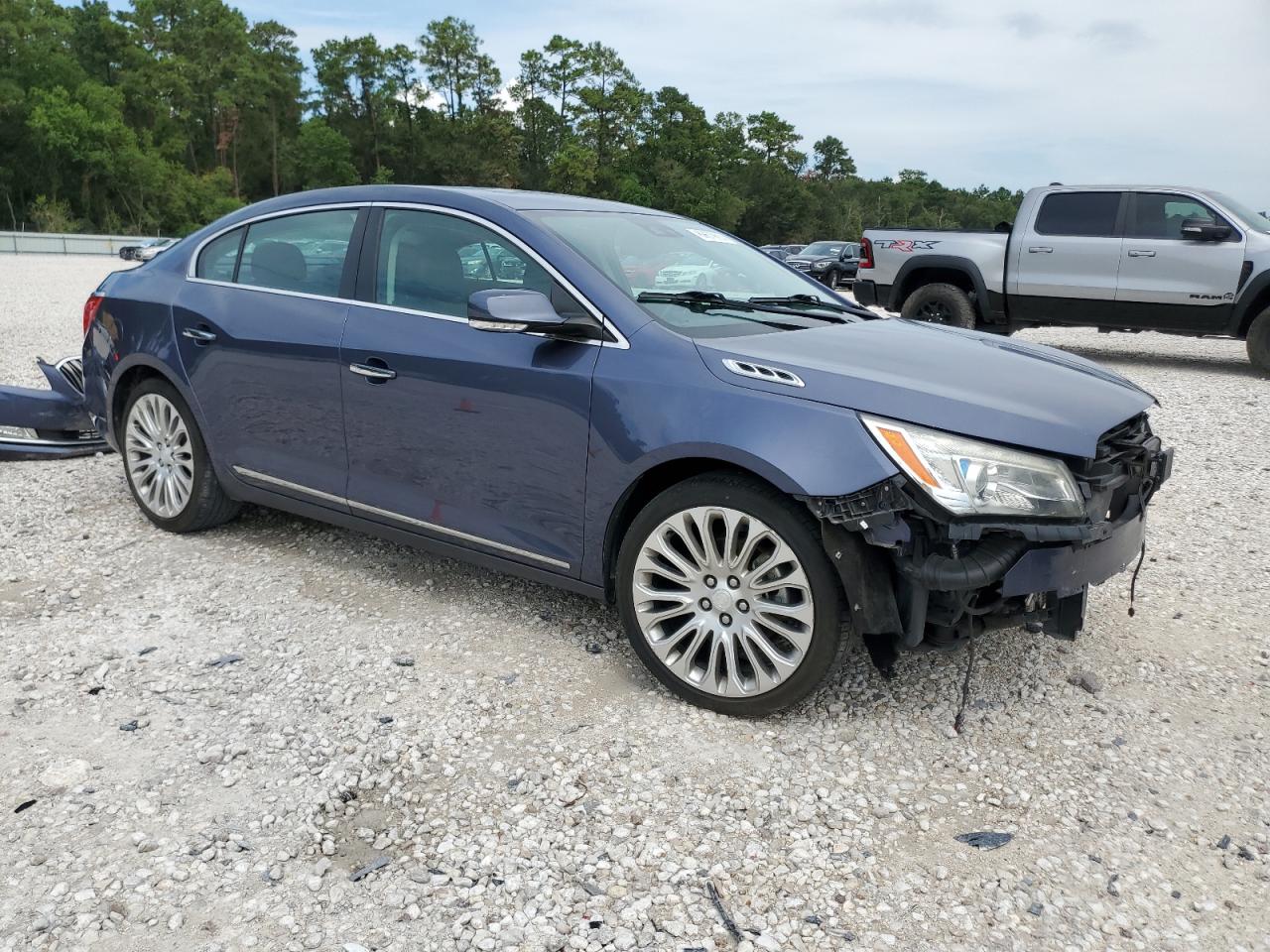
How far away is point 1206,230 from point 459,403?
9.98 metres

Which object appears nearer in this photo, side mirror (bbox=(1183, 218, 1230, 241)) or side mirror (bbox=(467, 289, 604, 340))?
side mirror (bbox=(467, 289, 604, 340))

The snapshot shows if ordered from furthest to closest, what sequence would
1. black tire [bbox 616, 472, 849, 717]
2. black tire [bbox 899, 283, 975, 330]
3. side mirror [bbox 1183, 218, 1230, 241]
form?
black tire [bbox 899, 283, 975, 330] < side mirror [bbox 1183, 218, 1230, 241] < black tire [bbox 616, 472, 849, 717]

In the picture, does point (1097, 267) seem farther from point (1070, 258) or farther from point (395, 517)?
point (395, 517)

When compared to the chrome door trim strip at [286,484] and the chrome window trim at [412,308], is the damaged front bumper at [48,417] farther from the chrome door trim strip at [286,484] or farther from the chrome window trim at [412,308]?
the chrome door trim strip at [286,484]

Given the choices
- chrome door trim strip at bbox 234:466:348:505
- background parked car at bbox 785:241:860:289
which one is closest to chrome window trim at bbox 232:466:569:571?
chrome door trim strip at bbox 234:466:348:505

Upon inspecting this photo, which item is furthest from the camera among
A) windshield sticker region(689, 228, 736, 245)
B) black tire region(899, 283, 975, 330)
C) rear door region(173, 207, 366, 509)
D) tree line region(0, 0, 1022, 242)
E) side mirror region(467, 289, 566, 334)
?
tree line region(0, 0, 1022, 242)

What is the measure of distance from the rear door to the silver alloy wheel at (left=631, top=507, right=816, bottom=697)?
1.55 meters

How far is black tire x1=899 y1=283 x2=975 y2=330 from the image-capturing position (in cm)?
1229

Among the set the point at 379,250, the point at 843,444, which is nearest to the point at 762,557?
the point at 843,444

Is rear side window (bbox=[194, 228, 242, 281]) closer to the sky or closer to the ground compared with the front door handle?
closer to the sky

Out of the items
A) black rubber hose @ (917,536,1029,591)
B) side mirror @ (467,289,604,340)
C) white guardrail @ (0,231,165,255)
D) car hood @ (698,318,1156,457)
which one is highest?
side mirror @ (467,289,604,340)

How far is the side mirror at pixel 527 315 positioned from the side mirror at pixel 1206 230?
32.0ft

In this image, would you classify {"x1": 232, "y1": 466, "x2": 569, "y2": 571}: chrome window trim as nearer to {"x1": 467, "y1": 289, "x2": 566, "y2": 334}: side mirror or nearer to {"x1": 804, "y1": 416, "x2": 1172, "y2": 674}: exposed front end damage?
{"x1": 467, "y1": 289, "x2": 566, "y2": 334}: side mirror

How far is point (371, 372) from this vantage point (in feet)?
13.2
